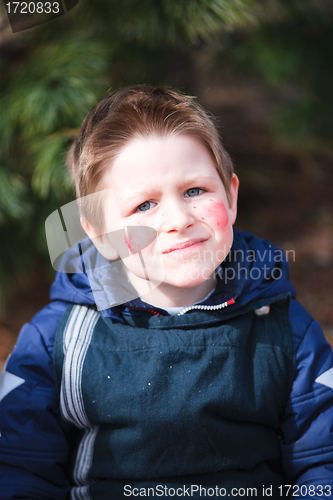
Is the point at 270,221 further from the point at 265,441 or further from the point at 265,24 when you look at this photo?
the point at 265,441

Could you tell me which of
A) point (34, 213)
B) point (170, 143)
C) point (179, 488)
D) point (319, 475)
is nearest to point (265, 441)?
point (319, 475)

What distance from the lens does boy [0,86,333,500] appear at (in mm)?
1183

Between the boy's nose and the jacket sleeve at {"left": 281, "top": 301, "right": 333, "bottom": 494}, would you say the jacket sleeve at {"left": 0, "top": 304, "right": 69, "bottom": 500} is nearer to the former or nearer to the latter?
the boy's nose

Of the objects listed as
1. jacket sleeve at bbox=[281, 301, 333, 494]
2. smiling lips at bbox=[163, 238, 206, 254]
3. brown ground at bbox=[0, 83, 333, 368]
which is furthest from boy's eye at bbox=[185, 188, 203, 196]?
brown ground at bbox=[0, 83, 333, 368]

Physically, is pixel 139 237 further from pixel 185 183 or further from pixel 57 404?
pixel 57 404

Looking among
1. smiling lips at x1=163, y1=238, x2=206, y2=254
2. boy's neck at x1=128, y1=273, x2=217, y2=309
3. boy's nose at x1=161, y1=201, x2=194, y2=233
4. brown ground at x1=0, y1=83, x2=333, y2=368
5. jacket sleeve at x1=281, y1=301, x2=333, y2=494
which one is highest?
boy's nose at x1=161, y1=201, x2=194, y2=233

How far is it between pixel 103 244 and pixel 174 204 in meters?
0.27

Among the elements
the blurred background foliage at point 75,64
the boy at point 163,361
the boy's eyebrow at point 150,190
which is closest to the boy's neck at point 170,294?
the boy at point 163,361

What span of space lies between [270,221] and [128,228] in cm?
→ 205

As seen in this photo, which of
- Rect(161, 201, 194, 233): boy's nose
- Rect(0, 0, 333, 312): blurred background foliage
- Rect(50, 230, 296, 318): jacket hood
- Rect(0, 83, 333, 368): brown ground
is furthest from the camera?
Rect(0, 83, 333, 368): brown ground

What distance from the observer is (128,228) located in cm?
120

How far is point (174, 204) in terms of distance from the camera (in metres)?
1.15

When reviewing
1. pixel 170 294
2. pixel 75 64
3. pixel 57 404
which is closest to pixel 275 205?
pixel 75 64

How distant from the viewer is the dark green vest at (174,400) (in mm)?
1210
